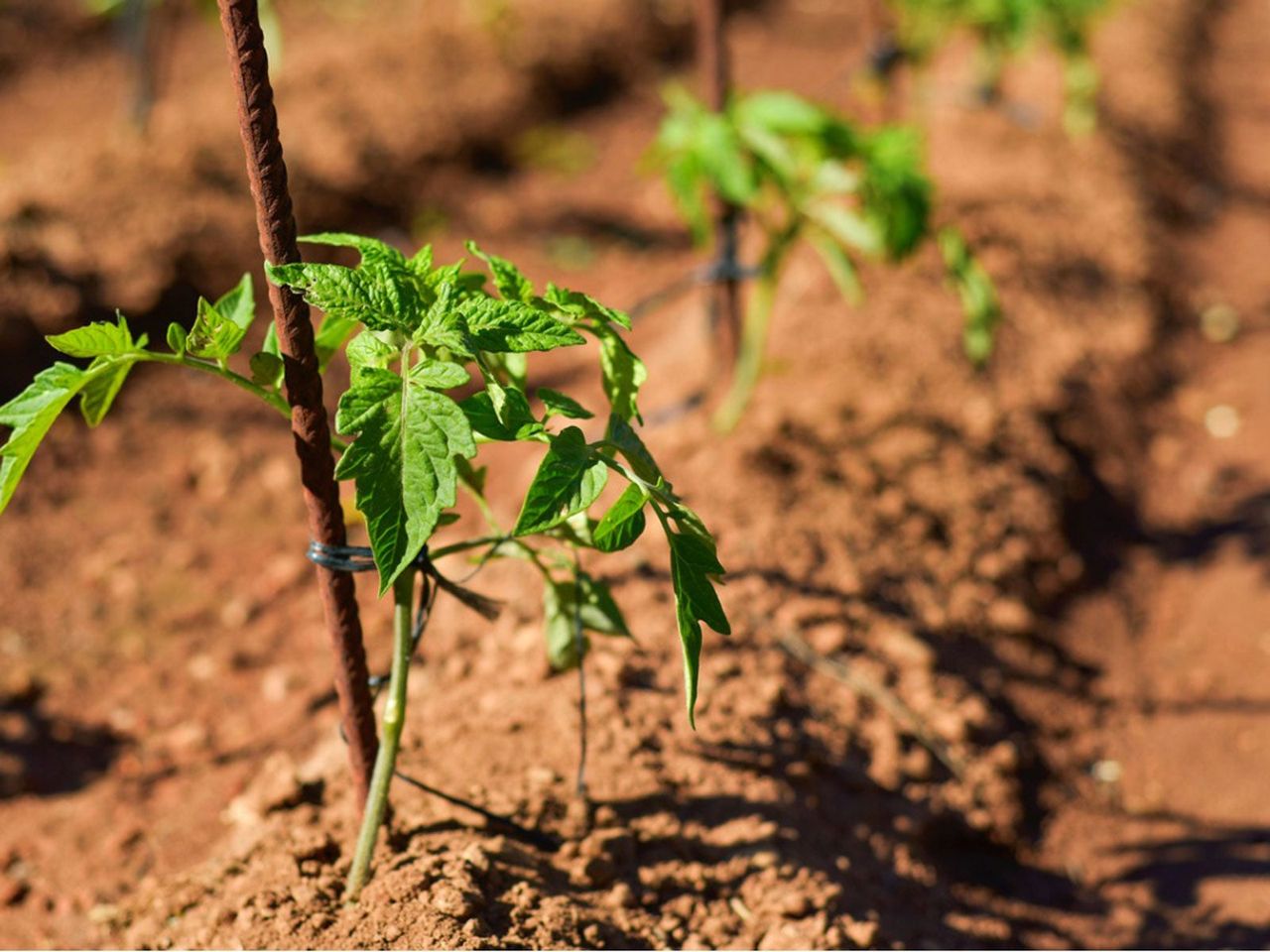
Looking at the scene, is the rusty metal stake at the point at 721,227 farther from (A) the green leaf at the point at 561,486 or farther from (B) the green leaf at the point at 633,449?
(A) the green leaf at the point at 561,486

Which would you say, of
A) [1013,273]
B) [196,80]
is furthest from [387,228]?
[1013,273]

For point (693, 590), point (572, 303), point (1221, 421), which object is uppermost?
point (1221, 421)

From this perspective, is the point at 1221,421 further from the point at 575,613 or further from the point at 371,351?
the point at 371,351

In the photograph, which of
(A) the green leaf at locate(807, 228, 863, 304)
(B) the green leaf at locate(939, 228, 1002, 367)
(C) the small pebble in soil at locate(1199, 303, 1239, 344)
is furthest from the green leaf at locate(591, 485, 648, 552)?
(C) the small pebble in soil at locate(1199, 303, 1239, 344)

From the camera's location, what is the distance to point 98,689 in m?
2.84

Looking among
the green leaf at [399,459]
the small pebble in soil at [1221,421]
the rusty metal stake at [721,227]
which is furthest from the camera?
the small pebble in soil at [1221,421]

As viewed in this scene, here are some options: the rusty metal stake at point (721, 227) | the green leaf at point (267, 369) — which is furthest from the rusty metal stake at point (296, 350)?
the rusty metal stake at point (721, 227)

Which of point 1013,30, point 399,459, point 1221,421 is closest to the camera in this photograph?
point 399,459

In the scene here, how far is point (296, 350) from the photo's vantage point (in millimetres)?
1590

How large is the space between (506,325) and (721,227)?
6.08ft

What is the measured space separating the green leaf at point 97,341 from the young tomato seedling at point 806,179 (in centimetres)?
165

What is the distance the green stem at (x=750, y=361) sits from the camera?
121 inches

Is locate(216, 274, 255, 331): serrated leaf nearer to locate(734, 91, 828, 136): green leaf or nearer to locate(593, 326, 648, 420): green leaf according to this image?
locate(593, 326, 648, 420): green leaf

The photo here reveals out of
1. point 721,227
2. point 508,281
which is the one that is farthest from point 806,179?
point 508,281
